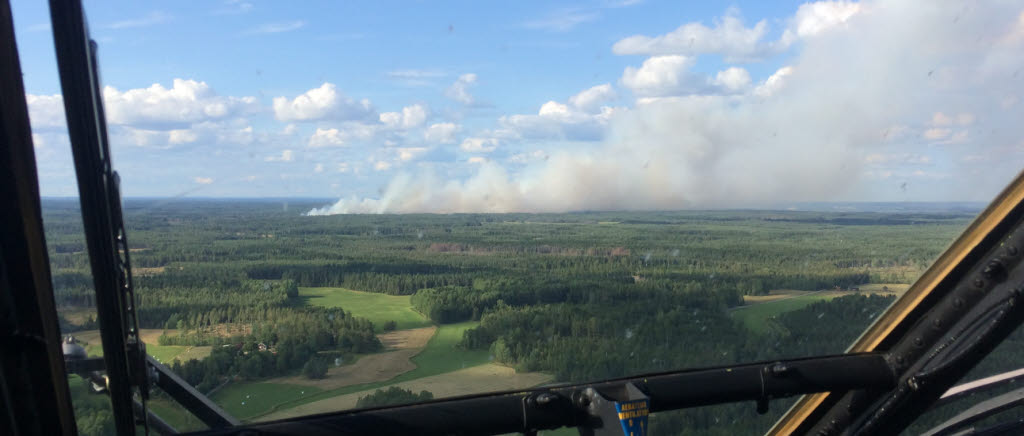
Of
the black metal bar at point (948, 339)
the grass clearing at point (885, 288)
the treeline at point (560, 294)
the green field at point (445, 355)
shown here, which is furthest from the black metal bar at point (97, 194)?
the grass clearing at point (885, 288)

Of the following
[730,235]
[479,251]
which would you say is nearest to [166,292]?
[479,251]

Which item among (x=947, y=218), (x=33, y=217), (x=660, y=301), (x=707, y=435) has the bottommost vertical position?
(x=707, y=435)

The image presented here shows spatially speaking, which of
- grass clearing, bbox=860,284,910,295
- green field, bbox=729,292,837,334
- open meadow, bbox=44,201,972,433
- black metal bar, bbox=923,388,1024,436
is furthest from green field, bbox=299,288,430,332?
black metal bar, bbox=923,388,1024,436

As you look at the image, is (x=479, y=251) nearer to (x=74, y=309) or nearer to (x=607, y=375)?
(x=607, y=375)

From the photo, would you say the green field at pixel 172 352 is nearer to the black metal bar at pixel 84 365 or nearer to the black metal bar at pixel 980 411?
the black metal bar at pixel 84 365

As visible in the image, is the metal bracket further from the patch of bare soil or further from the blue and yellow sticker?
the patch of bare soil

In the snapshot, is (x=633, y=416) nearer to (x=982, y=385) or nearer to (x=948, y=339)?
(x=948, y=339)
